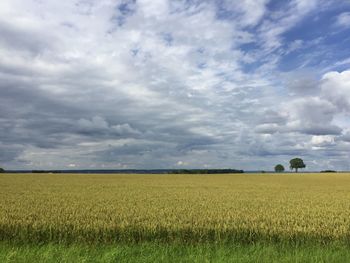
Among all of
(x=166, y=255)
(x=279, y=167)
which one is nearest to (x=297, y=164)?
(x=279, y=167)

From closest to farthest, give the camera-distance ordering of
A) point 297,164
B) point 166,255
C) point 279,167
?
point 166,255
point 297,164
point 279,167

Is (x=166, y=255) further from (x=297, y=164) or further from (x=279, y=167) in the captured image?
(x=279, y=167)

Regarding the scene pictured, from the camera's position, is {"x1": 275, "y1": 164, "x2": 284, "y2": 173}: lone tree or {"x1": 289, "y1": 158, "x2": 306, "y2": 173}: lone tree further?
{"x1": 275, "y1": 164, "x2": 284, "y2": 173}: lone tree

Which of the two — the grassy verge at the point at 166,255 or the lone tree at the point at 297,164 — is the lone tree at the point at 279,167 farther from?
the grassy verge at the point at 166,255

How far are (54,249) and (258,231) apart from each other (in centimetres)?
693

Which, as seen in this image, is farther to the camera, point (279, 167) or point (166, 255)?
point (279, 167)

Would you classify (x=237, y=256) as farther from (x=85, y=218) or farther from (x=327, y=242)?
(x=85, y=218)

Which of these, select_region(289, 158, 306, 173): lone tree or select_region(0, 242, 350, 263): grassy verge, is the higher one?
select_region(289, 158, 306, 173): lone tree

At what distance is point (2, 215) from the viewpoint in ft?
51.2

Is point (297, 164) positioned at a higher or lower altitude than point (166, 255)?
higher

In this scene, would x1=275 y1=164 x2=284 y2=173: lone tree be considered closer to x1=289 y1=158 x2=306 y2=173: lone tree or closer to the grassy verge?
x1=289 y1=158 x2=306 y2=173: lone tree

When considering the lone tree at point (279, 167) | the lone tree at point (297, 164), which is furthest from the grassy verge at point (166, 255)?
the lone tree at point (279, 167)

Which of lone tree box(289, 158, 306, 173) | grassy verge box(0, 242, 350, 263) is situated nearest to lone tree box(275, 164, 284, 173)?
lone tree box(289, 158, 306, 173)

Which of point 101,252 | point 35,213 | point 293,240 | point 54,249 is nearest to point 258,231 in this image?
point 293,240
